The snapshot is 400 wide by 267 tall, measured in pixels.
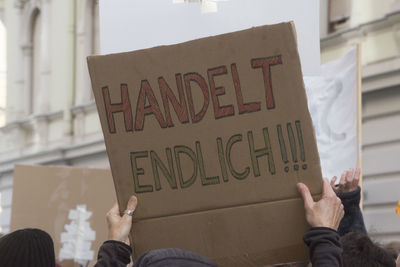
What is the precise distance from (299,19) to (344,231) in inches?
31.7

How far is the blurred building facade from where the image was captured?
27.8ft

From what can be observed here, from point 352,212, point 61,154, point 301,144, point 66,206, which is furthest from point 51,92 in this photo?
point 301,144

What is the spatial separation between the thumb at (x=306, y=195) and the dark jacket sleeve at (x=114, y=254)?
50 centimetres

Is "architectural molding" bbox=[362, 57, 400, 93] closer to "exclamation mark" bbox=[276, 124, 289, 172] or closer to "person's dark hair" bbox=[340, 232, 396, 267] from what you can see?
"person's dark hair" bbox=[340, 232, 396, 267]

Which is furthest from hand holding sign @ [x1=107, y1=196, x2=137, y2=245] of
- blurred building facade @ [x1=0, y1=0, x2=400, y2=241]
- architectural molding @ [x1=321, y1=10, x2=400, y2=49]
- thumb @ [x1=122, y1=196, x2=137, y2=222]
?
architectural molding @ [x1=321, y1=10, x2=400, y2=49]

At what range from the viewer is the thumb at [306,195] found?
196 centimetres

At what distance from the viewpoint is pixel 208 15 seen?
230 cm

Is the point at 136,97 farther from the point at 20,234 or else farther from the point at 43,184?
the point at 43,184

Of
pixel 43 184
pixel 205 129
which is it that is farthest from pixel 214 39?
pixel 43 184

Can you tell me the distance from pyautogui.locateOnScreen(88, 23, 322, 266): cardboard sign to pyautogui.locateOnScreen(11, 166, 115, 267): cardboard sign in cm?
299

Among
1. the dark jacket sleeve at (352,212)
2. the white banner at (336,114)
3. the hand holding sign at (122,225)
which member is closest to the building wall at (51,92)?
the white banner at (336,114)

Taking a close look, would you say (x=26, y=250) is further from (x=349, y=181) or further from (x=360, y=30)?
(x=360, y=30)

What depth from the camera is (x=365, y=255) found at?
224 cm

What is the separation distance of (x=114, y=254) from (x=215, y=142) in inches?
15.8
